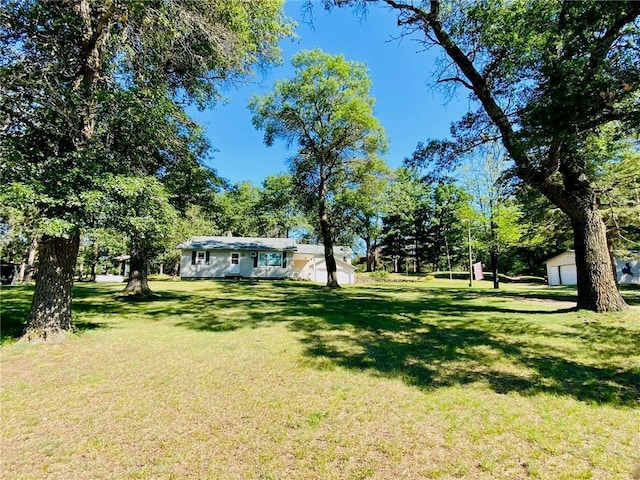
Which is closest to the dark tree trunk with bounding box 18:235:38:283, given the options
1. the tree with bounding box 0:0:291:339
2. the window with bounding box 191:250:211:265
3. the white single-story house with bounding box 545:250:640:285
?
the window with bounding box 191:250:211:265

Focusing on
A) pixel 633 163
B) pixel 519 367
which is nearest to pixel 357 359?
pixel 519 367

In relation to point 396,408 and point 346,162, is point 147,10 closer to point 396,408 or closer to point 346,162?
point 396,408

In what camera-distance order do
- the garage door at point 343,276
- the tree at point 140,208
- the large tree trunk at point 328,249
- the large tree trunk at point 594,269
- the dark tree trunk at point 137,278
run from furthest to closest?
the garage door at point 343,276 → the large tree trunk at point 328,249 → the dark tree trunk at point 137,278 → the large tree trunk at point 594,269 → the tree at point 140,208

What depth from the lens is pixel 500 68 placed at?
7.96 metres

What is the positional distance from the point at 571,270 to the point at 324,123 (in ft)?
70.6

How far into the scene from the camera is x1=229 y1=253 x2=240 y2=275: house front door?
27781mm

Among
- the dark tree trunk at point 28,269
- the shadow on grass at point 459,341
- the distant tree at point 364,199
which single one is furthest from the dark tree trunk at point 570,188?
the dark tree trunk at point 28,269

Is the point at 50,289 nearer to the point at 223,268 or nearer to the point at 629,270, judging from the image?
the point at 223,268

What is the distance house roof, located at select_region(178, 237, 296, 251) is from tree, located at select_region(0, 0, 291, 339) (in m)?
21.0

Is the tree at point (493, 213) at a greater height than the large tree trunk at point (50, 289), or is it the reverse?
the tree at point (493, 213)

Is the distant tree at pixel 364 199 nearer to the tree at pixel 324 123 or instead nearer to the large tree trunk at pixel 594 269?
the tree at pixel 324 123

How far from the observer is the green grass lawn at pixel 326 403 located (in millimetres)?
2686

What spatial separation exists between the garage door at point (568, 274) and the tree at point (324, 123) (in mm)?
17738

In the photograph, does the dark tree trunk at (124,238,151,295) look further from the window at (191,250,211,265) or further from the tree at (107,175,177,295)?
the window at (191,250,211,265)
